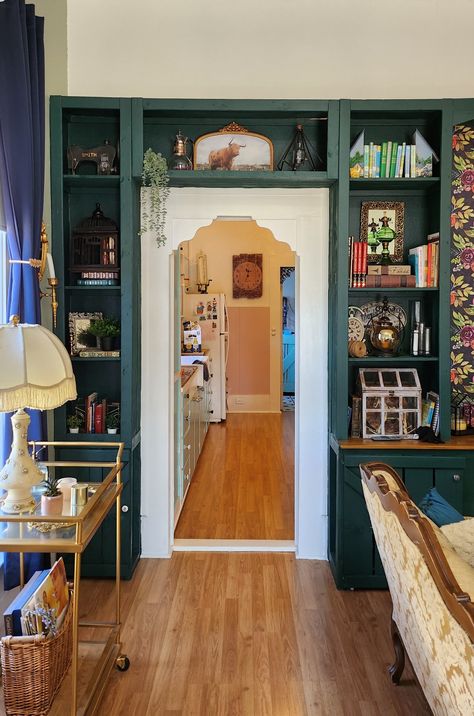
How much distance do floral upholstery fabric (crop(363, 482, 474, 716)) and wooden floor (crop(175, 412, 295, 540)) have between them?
1.99m

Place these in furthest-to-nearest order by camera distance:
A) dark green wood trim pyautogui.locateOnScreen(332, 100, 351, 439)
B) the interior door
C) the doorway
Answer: the doorway, the interior door, dark green wood trim pyautogui.locateOnScreen(332, 100, 351, 439)

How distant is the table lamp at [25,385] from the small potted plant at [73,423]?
1194mm

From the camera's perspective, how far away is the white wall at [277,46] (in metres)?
3.55

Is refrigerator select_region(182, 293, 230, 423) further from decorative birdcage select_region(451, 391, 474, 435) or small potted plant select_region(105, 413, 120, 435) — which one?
decorative birdcage select_region(451, 391, 474, 435)

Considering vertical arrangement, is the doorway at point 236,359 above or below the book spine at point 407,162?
below

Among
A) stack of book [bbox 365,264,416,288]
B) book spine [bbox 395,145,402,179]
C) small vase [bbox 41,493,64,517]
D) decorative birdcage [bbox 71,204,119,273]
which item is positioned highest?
book spine [bbox 395,145,402,179]

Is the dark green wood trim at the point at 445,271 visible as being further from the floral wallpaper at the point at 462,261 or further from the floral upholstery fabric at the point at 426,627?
the floral upholstery fabric at the point at 426,627

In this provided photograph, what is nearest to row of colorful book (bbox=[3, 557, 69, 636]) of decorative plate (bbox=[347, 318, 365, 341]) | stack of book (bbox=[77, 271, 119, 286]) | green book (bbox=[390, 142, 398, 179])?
stack of book (bbox=[77, 271, 119, 286])

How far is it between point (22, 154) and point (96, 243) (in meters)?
0.81

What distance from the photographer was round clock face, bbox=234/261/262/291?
28.0 feet

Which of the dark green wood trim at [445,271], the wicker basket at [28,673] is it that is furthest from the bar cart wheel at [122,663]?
the dark green wood trim at [445,271]

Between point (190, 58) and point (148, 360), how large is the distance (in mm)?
1869

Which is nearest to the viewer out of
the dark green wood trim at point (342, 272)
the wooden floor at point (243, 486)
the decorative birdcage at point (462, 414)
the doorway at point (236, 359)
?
the dark green wood trim at point (342, 272)

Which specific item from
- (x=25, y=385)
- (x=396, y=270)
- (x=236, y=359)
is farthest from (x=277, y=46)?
(x=236, y=359)
